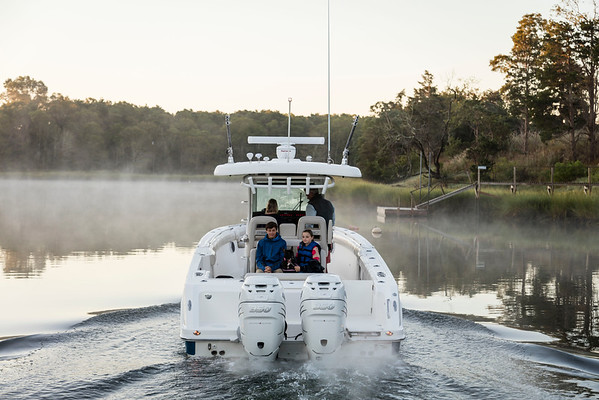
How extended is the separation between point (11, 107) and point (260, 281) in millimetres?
101068

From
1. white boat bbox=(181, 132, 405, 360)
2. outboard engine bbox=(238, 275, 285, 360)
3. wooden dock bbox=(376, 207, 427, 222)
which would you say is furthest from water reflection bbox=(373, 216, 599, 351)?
wooden dock bbox=(376, 207, 427, 222)

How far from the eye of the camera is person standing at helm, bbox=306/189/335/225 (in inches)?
365

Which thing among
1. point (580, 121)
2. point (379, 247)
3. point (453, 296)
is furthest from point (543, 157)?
point (453, 296)

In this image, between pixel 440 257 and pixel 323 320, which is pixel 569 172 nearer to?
pixel 440 257

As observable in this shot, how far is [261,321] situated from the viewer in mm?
6078

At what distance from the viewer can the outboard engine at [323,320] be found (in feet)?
20.1

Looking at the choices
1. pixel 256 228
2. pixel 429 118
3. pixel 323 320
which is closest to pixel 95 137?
pixel 429 118

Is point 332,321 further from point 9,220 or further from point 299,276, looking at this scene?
point 9,220

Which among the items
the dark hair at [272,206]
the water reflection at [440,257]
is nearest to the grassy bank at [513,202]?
the water reflection at [440,257]

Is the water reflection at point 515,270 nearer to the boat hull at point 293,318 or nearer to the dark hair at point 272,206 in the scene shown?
the boat hull at point 293,318

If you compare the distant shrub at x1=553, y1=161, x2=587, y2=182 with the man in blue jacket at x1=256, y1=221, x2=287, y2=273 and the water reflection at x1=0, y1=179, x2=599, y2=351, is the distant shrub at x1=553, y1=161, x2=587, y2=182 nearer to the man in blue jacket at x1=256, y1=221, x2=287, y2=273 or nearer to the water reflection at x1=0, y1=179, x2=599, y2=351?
the water reflection at x1=0, y1=179, x2=599, y2=351

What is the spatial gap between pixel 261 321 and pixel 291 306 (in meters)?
0.86

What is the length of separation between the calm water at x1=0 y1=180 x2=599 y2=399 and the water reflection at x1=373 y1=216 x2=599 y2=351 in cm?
4

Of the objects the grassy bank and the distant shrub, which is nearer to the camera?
the grassy bank
